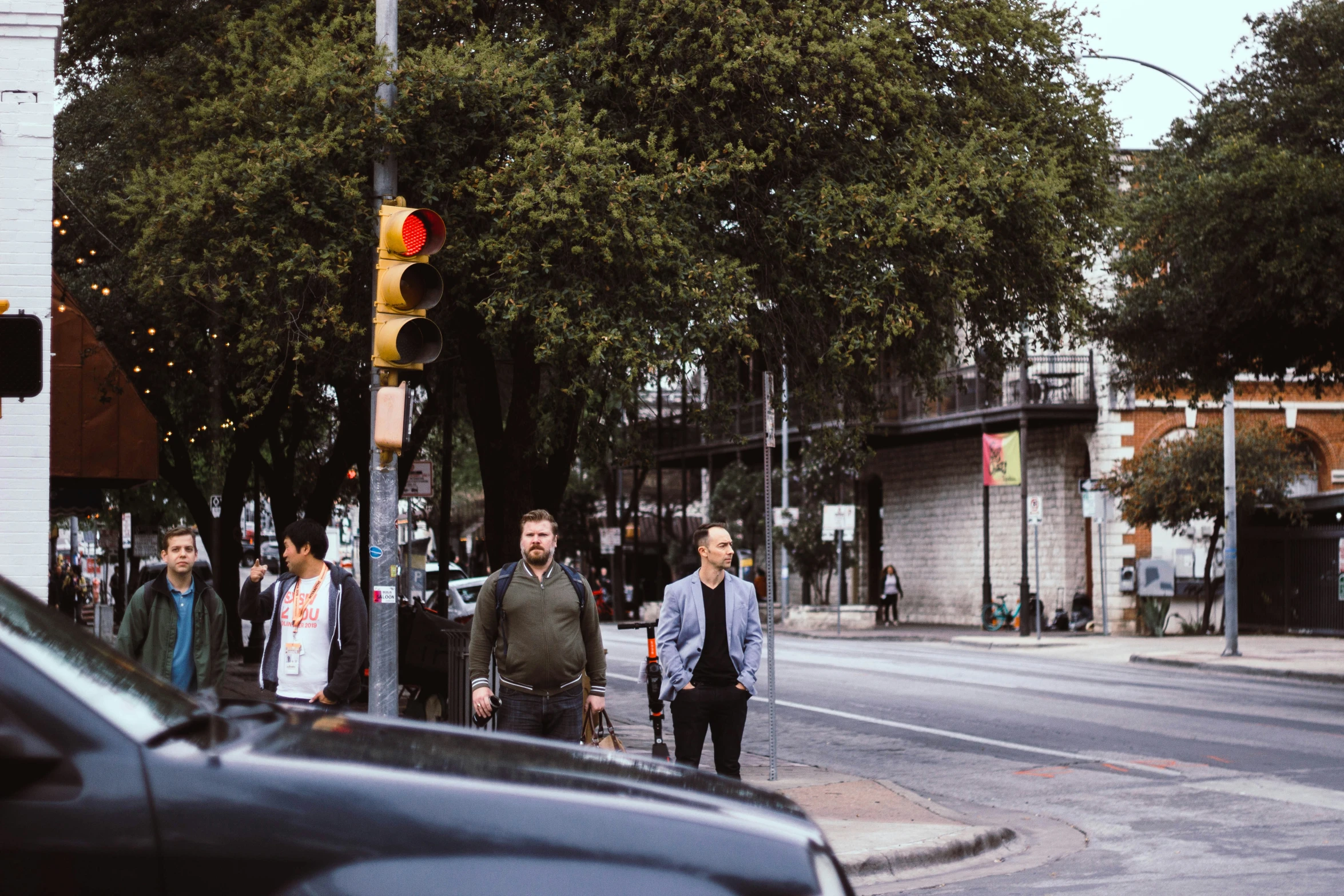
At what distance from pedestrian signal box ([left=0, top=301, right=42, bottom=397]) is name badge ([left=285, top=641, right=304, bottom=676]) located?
1802mm

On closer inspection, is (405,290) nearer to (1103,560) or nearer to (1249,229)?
(1249,229)

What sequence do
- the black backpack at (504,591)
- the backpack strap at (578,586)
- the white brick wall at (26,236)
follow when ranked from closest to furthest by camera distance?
the black backpack at (504,591) < the backpack strap at (578,586) < the white brick wall at (26,236)

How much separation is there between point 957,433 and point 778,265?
1147 inches

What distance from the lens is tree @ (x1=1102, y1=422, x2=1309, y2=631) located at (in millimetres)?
33469

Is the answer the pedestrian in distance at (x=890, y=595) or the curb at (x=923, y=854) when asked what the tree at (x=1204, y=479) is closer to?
the pedestrian in distance at (x=890, y=595)

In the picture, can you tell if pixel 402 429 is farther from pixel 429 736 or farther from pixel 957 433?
pixel 957 433

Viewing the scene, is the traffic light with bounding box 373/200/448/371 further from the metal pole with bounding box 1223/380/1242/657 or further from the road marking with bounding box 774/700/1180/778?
the metal pole with bounding box 1223/380/1242/657

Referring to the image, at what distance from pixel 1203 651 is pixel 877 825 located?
1962 centimetres

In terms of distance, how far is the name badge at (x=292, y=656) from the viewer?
8.30 metres

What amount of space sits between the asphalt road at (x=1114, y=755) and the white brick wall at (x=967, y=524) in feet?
49.8

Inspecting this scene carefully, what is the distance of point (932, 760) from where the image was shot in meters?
13.8

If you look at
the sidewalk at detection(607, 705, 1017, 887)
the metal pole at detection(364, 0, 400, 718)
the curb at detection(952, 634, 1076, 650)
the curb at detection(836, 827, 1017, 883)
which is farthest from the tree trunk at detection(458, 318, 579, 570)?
the curb at detection(952, 634, 1076, 650)

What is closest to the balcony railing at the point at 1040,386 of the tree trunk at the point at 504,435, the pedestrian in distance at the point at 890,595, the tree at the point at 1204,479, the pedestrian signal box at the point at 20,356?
the tree at the point at 1204,479

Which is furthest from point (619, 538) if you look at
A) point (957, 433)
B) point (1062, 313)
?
point (1062, 313)
